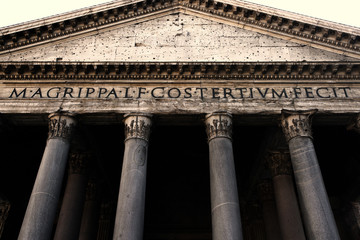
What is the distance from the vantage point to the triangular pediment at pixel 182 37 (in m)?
10.6

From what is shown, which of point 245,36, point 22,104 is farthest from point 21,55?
point 245,36

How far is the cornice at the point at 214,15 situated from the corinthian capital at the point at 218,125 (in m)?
3.92

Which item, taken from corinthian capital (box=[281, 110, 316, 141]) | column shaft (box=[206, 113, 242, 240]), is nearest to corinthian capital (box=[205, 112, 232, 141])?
column shaft (box=[206, 113, 242, 240])

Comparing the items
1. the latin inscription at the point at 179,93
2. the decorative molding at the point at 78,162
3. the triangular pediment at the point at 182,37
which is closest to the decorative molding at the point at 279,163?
the latin inscription at the point at 179,93

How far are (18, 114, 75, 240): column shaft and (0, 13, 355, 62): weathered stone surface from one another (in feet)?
8.76

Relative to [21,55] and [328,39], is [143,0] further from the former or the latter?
[328,39]

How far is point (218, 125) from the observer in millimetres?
8992

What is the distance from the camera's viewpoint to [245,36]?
11.2 metres

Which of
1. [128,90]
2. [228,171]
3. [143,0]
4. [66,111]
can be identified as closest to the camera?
[228,171]

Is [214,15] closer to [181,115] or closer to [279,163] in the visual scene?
[181,115]

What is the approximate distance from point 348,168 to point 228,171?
23.7ft

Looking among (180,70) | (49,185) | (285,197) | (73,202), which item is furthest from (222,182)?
(73,202)

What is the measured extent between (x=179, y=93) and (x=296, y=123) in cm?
327

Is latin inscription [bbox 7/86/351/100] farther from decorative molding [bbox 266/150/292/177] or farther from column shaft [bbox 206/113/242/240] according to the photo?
decorative molding [bbox 266/150/292/177]
